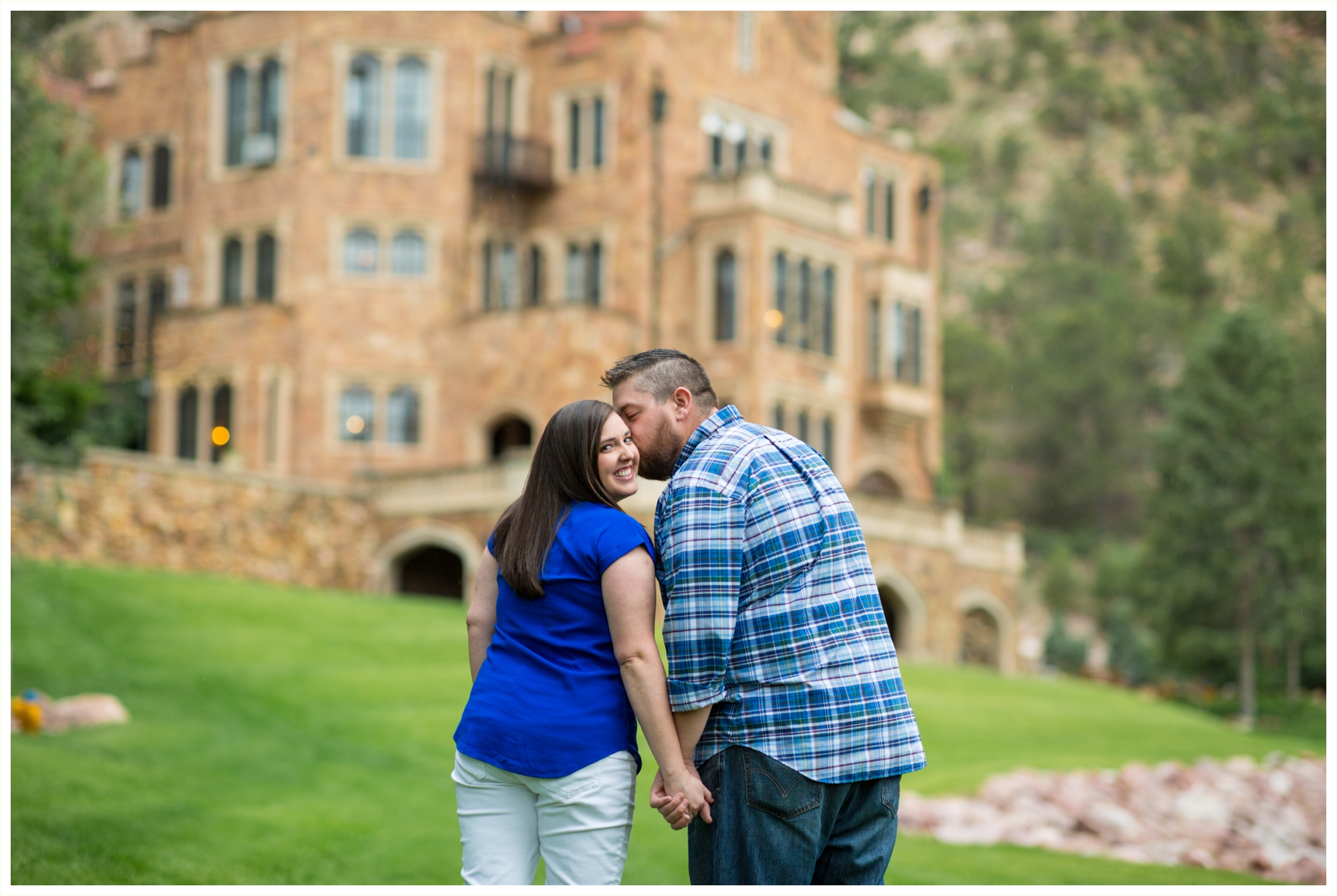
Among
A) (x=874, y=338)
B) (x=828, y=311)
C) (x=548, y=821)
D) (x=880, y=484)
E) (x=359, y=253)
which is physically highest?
(x=359, y=253)

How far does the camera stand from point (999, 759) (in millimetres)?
19469

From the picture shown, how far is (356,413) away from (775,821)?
1101 inches

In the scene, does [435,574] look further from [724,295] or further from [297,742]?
[297,742]

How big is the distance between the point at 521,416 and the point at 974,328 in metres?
32.5

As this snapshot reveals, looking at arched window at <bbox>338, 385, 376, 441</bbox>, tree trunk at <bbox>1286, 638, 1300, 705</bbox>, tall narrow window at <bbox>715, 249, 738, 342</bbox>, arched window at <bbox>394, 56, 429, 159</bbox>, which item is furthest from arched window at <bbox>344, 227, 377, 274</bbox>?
tree trunk at <bbox>1286, 638, 1300, 705</bbox>

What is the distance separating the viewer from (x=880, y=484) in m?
36.7

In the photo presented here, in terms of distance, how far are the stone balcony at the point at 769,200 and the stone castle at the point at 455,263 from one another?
0.17 ft

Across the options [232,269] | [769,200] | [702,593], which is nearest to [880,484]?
[769,200]

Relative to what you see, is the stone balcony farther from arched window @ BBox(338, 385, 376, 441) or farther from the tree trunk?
the tree trunk

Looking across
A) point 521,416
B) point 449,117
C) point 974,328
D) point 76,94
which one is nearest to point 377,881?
point 521,416

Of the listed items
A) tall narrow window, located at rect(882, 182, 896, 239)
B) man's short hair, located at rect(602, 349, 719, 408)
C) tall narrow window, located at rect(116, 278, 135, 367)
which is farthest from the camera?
tall narrow window, located at rect(882, 182, 896, 239)

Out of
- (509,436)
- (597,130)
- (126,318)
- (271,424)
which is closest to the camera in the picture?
(271,424)

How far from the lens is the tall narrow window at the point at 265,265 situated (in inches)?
1287

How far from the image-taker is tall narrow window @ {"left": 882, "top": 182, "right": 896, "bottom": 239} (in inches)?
1473
